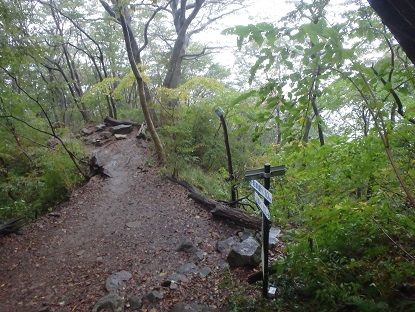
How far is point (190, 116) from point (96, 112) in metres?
10.8

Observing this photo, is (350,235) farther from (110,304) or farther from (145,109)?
(145,109)

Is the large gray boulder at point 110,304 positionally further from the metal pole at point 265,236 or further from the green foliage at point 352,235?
the green foliage at point 352,235

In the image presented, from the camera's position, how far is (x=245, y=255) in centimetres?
456

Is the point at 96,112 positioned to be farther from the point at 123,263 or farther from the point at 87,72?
the point at 123,263

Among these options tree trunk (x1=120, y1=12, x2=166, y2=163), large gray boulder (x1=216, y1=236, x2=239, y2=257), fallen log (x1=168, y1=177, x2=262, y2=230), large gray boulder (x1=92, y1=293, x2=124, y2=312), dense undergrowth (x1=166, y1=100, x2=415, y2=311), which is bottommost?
large gray boulder (x1=92, y1=293, x2=124, y2=312)

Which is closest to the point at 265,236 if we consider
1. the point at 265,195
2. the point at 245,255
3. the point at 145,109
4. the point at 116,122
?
the point at 265,195

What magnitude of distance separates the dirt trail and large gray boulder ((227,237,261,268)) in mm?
296

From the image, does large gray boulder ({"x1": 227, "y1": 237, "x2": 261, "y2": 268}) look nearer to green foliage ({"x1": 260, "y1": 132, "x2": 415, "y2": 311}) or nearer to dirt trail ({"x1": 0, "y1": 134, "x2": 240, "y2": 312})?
dirt trail ({"x1": 0, "y1": 134, "x2": 240, "y2": 312})

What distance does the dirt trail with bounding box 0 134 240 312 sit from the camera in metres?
4.45

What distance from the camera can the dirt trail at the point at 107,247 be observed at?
175 inches

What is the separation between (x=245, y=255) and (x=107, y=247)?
274 centimetres

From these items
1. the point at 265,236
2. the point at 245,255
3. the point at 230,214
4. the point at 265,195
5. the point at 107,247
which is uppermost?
the point at 265,195

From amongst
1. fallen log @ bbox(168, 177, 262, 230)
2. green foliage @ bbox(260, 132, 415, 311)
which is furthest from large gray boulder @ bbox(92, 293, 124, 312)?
fallen log @ bbox(168, 177, 262, 230)

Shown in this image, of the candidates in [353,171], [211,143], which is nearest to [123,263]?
[353,171]
